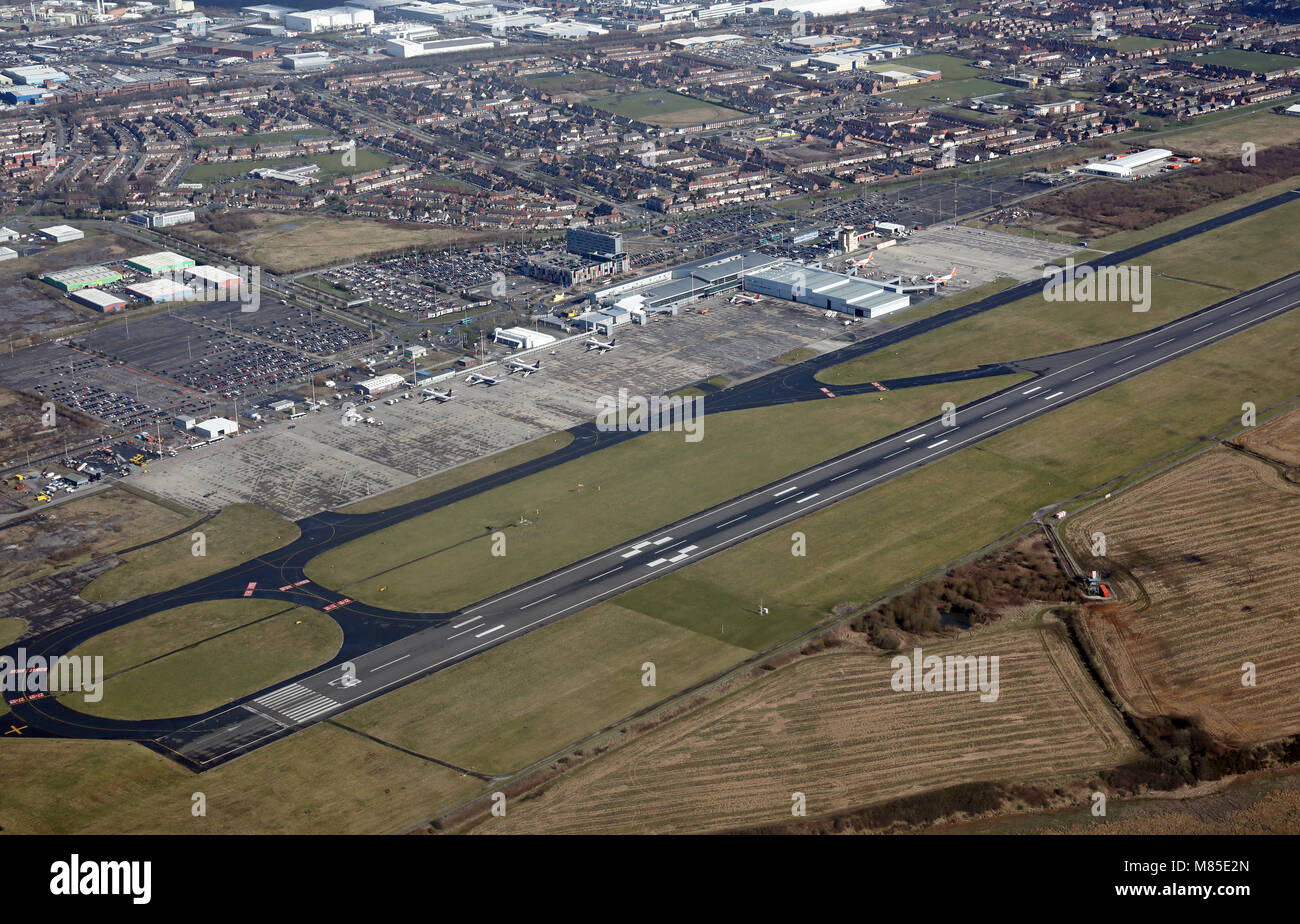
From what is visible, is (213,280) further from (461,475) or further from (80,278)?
(461,475)

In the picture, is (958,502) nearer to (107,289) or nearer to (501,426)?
(501,426)

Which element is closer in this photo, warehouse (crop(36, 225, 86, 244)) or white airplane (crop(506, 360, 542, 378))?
white airplane (crop(506, 360, 542, 378))

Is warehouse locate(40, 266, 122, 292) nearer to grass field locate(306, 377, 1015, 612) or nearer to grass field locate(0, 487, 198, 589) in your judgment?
grass field locate(0, 487, 198, 589)

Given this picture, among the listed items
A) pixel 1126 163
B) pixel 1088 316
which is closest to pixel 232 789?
pixel 1088 316

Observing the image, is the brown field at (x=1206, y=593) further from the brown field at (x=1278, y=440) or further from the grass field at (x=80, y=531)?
the grass field at (x=80, y=531)

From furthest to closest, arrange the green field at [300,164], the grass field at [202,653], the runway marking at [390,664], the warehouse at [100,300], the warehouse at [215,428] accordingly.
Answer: the green field at [300,164] < the warehouse at [100,300] < the warehouse at [215,428] < the runway marking at [390,664] < the grass field at [202,653]

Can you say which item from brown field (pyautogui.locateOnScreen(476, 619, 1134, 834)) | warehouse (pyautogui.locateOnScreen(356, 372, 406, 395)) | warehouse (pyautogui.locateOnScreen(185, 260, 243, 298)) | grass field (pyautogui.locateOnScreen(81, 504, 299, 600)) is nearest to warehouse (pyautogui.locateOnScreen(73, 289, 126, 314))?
warehouse (pyautogui.locateOnScreen(185, 260, 243, 298))

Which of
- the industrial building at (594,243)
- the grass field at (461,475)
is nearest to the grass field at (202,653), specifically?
the grass field at (461,475)
